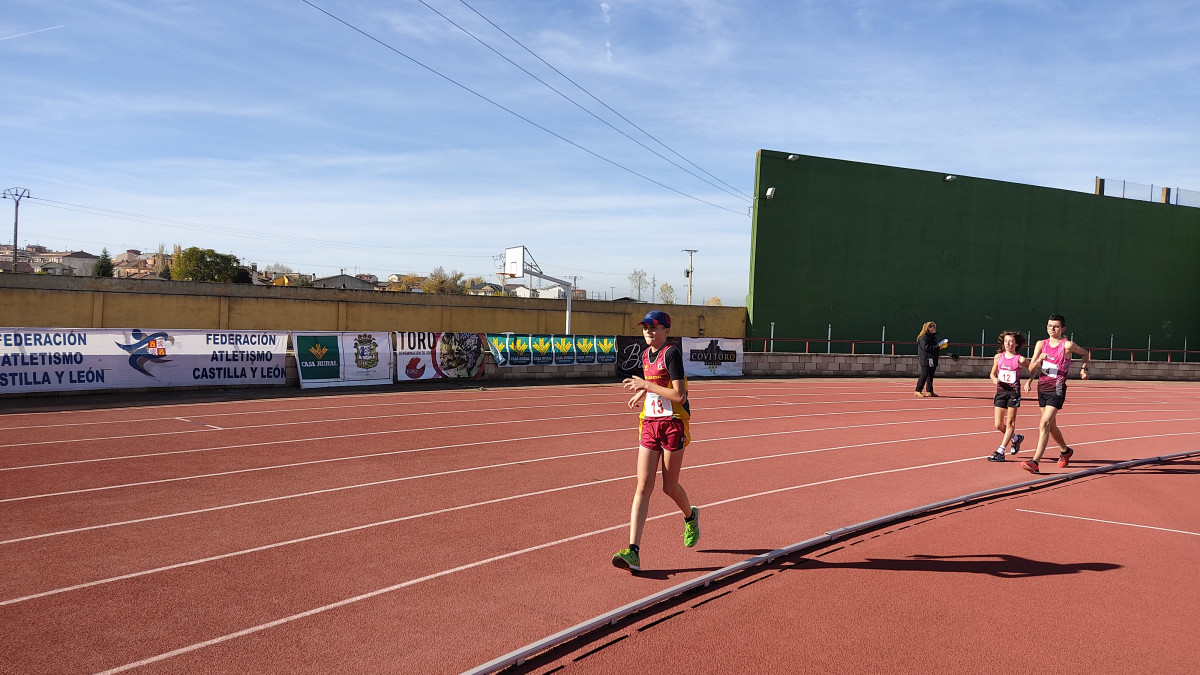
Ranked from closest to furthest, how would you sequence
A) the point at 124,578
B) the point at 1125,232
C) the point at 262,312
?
the point at 124,578, the point at 262,312, the point at 1125,232

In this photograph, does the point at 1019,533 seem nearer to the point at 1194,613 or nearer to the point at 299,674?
the point at 1194,613

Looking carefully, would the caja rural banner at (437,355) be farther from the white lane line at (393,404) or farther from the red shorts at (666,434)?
the red shorts at (666,434)

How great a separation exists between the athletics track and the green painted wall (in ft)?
76.2

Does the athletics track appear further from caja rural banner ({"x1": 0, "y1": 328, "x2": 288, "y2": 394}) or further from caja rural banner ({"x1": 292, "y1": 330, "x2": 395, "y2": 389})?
caja rural banner ({"x1": 292, "y1": 330, "x2": 395, "y2": 389})

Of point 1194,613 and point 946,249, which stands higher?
point 946,249

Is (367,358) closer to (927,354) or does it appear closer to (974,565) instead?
(927,354)

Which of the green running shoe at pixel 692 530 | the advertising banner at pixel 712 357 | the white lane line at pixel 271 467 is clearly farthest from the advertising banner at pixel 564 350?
the green running shoe at pixel 692 530

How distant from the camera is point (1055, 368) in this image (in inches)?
404

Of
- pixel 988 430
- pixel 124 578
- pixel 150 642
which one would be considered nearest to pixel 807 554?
pixel 150 642

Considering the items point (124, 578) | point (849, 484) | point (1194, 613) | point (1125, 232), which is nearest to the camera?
point (1194, 613)

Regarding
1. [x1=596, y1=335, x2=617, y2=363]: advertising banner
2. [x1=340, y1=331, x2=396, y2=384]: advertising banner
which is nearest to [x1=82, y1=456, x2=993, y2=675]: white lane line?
[x1=340, y1=331, x2=396, y2=384]: advertising banner

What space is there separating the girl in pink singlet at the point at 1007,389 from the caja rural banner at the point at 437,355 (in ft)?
48.5

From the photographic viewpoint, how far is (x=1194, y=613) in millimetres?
5211

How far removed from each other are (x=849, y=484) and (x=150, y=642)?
7.52 metres
